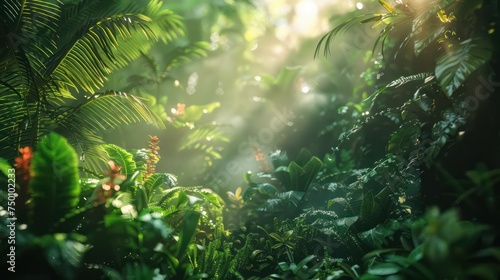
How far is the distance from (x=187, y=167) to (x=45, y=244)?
3.93 m

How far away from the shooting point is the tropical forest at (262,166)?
7.59 ft

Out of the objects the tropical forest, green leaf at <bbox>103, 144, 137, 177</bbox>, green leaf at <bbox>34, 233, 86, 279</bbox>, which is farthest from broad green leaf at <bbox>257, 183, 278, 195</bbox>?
green leaf at <bbox>34, 233, 86, 279</bbox>

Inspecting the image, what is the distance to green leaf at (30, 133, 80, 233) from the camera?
2.31 metres

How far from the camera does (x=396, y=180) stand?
3.59 m

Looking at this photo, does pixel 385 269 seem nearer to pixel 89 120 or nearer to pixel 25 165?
pixel 25 165

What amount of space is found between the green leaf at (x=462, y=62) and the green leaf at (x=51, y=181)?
2.55 m

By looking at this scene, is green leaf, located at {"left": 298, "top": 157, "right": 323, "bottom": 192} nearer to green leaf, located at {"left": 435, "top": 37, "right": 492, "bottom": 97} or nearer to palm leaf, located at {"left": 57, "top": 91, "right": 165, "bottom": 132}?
palm leaf, located at {"left": 57, "top": 91, "right": 165, "bottom": 132}

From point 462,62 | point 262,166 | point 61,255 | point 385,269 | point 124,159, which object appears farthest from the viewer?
point 262,166

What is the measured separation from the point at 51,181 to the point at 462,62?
2834 mm

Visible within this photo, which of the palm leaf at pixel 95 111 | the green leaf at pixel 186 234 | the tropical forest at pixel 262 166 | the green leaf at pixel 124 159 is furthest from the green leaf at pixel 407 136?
the green leaf at pixel 124 159

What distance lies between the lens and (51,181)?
7.61 feet

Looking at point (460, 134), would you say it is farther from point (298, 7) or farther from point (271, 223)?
point (298, 7)

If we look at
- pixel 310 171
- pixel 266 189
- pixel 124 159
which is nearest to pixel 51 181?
pixel 124 159

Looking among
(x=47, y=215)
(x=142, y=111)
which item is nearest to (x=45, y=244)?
(x=47, y=215)
